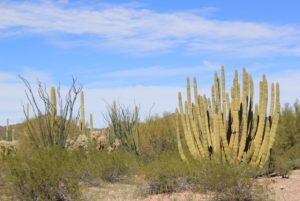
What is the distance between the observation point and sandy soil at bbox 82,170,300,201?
11547 millimetres

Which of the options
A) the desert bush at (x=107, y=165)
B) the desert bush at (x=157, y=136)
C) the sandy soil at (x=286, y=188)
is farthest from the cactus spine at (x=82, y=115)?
the sandy soil at (x=286, y=188)

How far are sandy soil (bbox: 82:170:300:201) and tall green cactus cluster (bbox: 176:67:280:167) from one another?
3.92ft

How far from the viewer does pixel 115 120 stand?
2175 cm

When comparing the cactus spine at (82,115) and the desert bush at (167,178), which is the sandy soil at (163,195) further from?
the cactus spine at (82,115)

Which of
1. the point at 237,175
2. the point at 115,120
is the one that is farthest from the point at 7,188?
the point at 115,120

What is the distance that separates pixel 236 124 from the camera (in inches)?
590

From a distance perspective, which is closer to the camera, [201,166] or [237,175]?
[237,175]

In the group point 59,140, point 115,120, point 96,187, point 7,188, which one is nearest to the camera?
point 7,188

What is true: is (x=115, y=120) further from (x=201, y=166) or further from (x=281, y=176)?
(x=201, y=166)

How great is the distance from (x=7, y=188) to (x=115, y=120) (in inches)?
423

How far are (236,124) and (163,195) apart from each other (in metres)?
3.66

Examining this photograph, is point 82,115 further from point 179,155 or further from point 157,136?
point 179,155

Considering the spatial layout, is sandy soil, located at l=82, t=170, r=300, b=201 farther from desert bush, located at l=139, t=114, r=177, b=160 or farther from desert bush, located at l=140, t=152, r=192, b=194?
desert bush, located at l=139, t=114, r=177, b=160

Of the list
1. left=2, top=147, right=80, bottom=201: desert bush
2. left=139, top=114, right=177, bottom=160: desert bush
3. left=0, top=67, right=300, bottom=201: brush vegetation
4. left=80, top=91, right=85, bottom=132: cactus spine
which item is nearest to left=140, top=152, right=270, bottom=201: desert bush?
left=0, top=67, right=300, bottom=201: brush vegetation
